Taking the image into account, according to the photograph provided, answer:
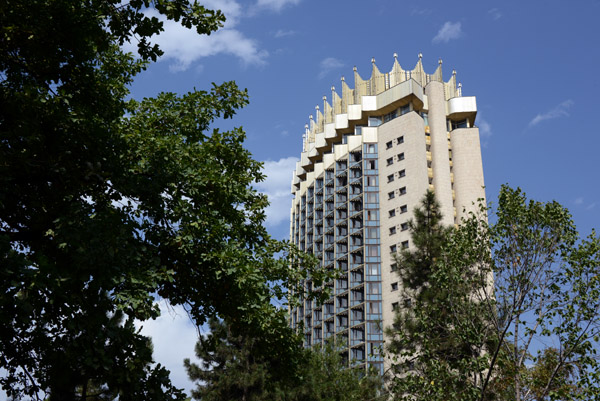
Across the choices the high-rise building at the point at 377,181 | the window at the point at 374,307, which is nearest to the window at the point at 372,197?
the high-rise building at the point at 377,181

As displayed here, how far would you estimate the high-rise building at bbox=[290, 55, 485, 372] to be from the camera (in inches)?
2778

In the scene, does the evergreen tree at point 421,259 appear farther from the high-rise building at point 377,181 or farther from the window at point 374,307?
the window at point 374,307

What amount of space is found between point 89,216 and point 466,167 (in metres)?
70.0

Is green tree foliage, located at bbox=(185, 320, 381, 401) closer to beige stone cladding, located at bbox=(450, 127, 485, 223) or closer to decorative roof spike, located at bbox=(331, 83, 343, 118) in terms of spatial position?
beige stone cladding, located at bbox=(450, 127, 485, 223)

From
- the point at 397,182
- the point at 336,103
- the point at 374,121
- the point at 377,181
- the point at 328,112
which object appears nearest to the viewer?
the point at 397,182

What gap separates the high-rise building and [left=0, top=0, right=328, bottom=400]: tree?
5661cm

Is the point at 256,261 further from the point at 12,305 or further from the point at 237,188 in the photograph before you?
the point at 12,305

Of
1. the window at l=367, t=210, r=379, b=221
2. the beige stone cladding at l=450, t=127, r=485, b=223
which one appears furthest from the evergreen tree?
the window at l=367, t=210, r=379, b=221

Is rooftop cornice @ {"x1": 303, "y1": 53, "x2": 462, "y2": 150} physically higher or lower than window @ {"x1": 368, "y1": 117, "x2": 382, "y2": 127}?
higher

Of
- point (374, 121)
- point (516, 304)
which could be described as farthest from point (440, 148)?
point (516, 304)

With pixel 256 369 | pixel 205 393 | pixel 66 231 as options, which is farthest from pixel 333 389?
pixel 66 231

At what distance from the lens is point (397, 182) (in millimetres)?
73812

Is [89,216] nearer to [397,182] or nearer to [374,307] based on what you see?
[374,307]

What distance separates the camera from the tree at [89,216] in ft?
27.3
